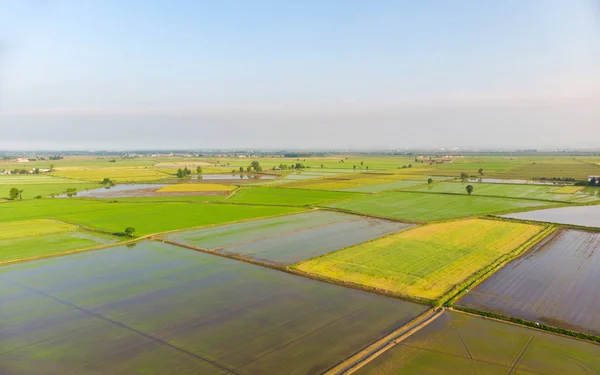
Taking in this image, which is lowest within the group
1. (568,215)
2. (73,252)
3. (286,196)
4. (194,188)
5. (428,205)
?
(73,252)

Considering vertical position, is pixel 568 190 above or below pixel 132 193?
above

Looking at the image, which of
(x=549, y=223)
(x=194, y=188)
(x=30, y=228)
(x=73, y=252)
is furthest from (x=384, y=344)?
(x=194, y=188)

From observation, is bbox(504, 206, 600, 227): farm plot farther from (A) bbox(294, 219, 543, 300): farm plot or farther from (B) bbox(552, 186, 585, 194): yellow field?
(B) bbox(552, 186, 585, 194): yellow field

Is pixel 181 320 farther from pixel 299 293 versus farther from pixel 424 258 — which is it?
pixel 424 258

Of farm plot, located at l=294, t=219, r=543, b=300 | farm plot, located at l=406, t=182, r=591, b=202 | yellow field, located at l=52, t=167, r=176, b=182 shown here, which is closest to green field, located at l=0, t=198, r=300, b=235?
farm plot, located at l=294, t=219, r=543, b=300

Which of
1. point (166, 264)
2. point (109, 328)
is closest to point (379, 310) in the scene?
point (109, 328)

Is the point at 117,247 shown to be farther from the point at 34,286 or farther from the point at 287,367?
the point at 287,367
